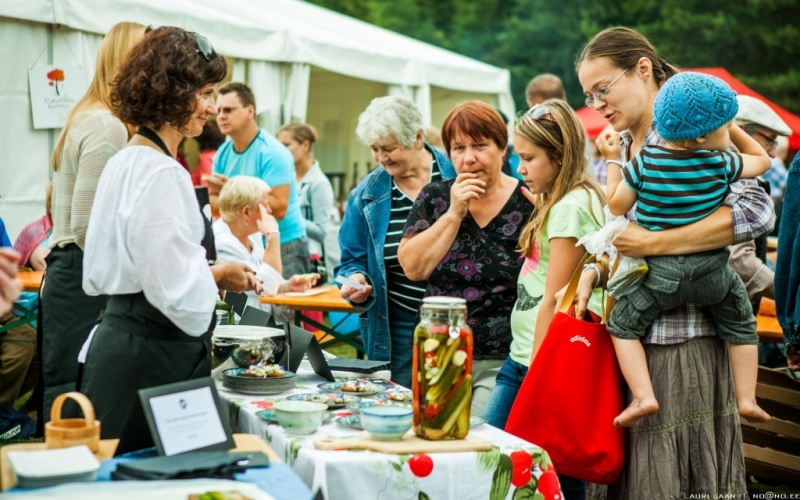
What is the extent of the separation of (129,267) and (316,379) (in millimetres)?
856

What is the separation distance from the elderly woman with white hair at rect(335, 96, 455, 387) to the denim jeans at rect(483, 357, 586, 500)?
Answer: 57cm

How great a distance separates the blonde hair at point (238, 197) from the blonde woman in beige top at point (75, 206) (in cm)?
146

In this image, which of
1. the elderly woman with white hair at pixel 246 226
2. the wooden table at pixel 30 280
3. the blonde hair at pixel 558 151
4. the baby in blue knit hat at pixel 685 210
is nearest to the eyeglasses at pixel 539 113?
the blonde hair at pixel 558 151

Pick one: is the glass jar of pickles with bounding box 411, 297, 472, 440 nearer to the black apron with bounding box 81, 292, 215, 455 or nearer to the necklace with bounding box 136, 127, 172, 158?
the black apron with bounding box 81, 292, 215, 455

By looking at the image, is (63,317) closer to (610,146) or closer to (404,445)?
(404,445)

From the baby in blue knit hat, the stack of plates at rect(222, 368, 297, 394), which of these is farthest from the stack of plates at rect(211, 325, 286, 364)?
the baby in blue knit hat

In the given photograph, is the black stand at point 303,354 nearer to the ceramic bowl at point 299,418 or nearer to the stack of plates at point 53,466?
the ceramic bowl at point 299,418

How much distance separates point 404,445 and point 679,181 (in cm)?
97

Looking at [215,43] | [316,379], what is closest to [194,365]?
[316,379]

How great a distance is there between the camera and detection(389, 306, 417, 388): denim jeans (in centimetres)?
331

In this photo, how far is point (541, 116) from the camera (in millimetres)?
2746

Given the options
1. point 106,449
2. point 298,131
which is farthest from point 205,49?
point 298,131

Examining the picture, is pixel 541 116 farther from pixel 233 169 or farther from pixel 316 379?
pixel 233 169

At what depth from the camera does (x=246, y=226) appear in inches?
178
